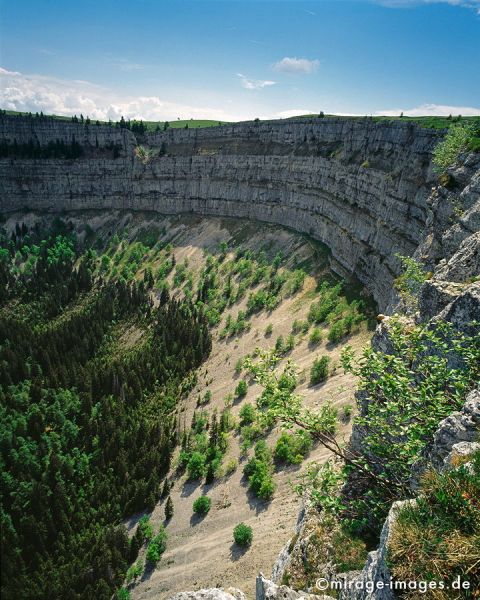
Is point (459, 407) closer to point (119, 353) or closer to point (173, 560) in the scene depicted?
point (173, 560)

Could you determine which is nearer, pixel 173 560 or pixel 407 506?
pixel 407 506

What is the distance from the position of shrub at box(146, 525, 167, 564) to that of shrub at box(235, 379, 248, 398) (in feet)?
46.8

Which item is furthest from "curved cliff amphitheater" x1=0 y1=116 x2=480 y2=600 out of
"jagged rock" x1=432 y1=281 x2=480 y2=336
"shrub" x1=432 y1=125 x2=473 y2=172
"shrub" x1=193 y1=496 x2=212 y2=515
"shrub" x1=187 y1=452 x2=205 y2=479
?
"shrub" x1=432 y1=125 x2=473 y2=172

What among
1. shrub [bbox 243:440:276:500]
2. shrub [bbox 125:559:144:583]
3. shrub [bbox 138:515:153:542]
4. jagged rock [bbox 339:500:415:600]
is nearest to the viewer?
jagged rock [bbox 339:500:415:600]

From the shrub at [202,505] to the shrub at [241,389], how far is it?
1169cm

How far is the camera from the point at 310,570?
1179cm

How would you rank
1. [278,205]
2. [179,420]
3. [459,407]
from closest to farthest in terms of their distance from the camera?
[459,407] → [179,420] → [278,205]

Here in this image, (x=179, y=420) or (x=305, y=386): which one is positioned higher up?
(x=305, y=386)

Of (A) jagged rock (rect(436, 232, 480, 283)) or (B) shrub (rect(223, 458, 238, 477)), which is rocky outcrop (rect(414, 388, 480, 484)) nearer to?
(A) jagged rock (rect(436, 232, 480, 283))

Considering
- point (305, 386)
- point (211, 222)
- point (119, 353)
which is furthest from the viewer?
point (211, 222)

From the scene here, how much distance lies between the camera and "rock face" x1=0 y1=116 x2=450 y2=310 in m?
37.7

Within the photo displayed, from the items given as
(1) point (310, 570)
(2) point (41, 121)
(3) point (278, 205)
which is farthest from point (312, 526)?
(2) point (41, 121)

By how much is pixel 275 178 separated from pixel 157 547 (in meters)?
56.7

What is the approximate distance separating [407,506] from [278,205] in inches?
2381
